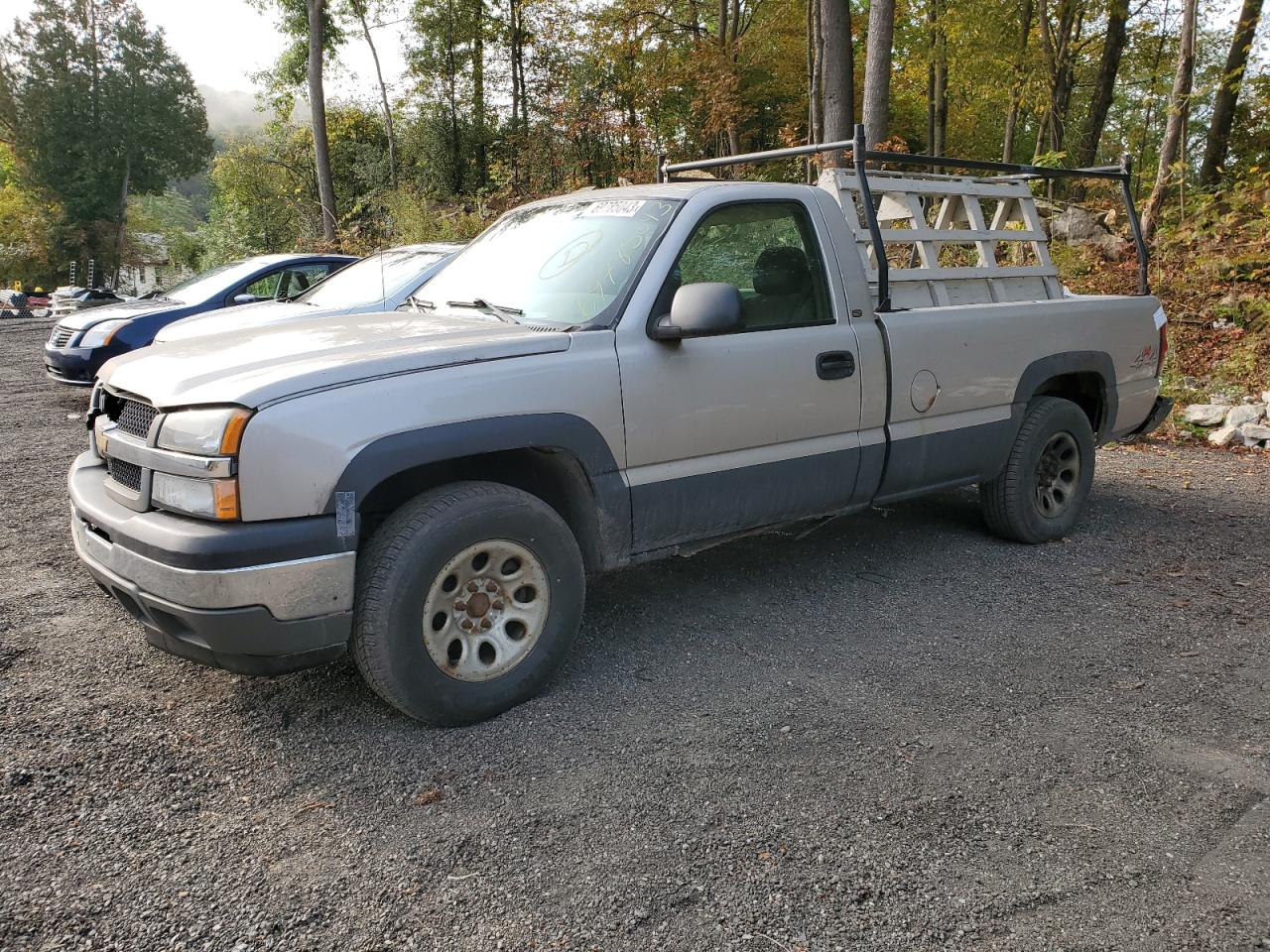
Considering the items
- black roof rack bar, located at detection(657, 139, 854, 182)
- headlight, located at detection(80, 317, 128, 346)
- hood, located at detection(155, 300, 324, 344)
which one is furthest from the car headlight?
headlight, located at detection(80, 317, 128, 346)

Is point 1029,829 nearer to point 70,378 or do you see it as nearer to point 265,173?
point 70,378

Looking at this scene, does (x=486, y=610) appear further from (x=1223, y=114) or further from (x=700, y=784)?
(x=1223, y=114)

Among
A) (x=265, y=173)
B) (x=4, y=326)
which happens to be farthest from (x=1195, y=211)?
(x=265, y=173)

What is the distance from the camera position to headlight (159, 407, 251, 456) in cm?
293

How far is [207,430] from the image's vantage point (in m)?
2.96

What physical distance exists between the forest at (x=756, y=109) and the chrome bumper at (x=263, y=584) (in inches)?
288

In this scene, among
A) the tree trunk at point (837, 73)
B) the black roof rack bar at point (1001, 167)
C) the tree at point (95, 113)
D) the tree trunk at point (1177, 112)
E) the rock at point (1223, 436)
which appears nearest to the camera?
the black roof rack bar at point (1001, 167)

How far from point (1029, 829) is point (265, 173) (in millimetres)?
49697

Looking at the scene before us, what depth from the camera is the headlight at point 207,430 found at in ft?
9.61

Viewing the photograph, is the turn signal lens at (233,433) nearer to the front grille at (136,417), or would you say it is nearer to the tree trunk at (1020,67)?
the front grille at (136,417)

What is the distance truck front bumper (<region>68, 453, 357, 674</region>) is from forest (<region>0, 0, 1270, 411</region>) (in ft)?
24.1

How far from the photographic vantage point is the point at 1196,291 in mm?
11414

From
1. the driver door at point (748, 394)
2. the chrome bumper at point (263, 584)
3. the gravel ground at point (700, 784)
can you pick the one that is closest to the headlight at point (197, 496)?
the chrome bumper at point (263, 584)

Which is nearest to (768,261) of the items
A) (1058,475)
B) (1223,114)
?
(1058,475)
